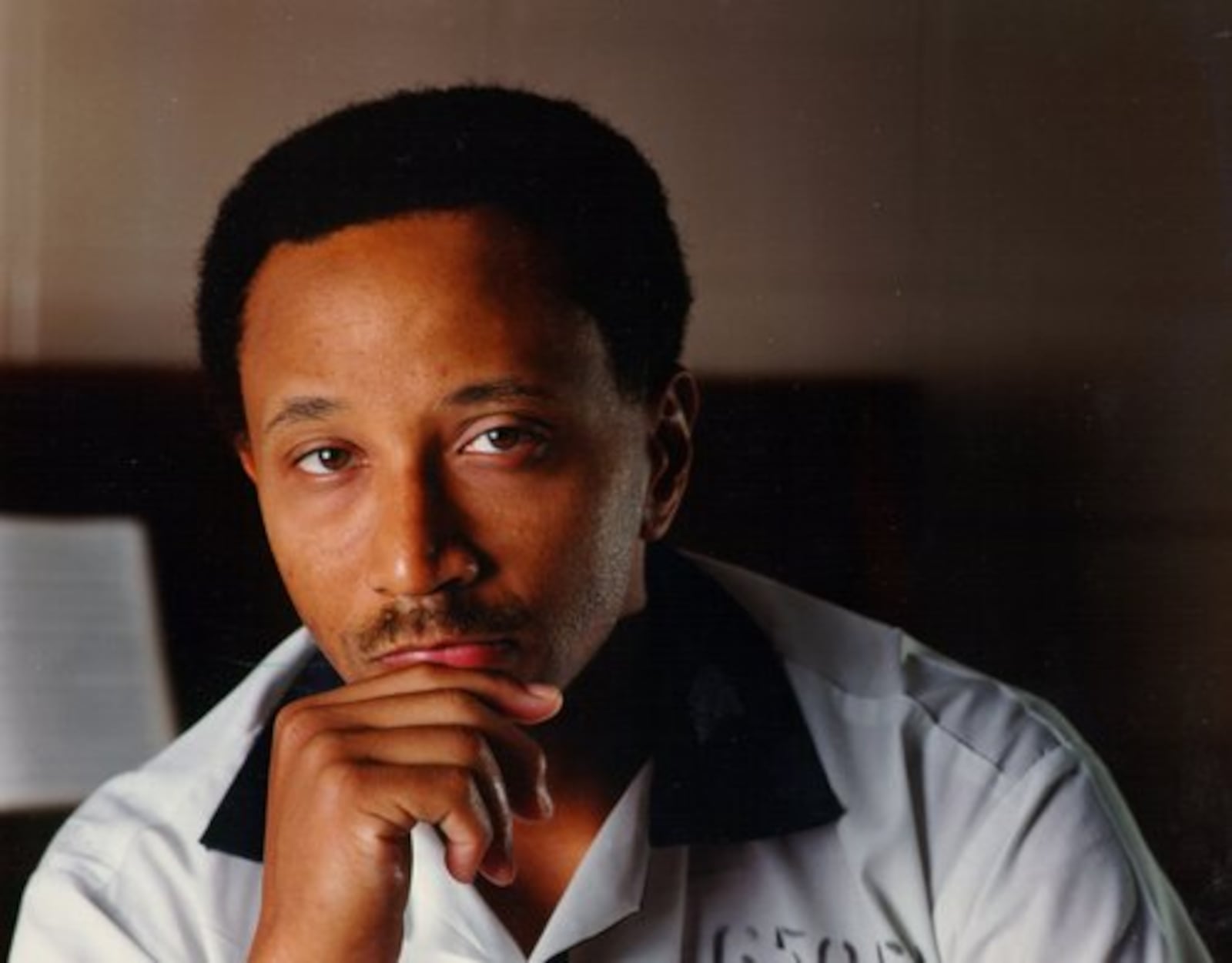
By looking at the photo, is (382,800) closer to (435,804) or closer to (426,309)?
(435,804)

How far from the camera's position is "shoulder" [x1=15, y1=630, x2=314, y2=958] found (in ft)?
2.80

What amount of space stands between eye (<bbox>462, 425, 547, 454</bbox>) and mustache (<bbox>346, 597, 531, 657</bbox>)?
0.08 m

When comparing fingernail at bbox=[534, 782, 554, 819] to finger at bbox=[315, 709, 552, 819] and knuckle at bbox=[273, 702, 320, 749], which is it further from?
knuckle at bbox=[273, 702, 320, 749]

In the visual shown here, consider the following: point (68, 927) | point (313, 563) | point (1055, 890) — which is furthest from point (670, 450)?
point (68, 927)

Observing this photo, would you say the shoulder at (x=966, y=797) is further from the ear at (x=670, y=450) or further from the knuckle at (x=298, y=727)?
the knuckle at (x=298, y=727)

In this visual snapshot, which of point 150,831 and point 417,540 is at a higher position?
point 417,540

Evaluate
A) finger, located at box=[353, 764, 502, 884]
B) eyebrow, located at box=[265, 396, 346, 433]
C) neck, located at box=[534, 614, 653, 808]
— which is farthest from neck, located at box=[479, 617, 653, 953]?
eyebrow, located at box=[265, 396, 346, 433]

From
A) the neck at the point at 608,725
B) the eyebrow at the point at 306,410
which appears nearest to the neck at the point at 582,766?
the neck at the point at 608,725

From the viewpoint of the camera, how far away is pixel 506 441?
80cm

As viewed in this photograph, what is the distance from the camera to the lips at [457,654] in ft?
2.58

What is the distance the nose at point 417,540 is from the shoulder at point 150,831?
0.35ft

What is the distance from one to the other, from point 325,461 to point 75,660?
228 millimetres

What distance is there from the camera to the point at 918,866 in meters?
0.83

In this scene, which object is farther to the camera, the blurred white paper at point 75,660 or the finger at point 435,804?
the blurred white paper at point 75,660
